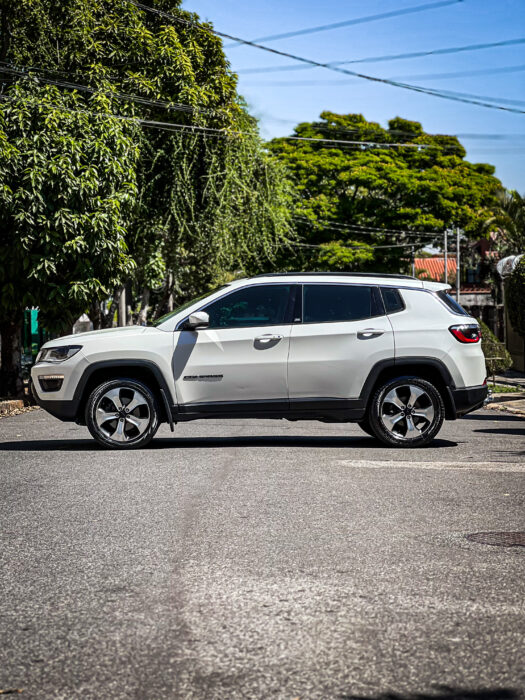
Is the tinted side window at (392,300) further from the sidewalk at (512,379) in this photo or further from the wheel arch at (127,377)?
the sidewalk at (512,379)

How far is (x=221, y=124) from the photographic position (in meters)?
22.9

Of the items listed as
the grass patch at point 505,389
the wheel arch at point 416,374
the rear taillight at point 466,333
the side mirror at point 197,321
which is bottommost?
the grass patch at point 505,389

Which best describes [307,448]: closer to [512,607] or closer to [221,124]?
[512,607]

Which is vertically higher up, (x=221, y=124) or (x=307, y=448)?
(x=221, y=124)

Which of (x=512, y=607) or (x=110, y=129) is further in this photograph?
(x=110, y=129)

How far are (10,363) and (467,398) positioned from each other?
12.5 meters

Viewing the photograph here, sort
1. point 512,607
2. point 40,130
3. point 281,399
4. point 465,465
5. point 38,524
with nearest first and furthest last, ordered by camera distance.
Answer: point 512,607 < point 38,524 < point 465,465 < point 281,399 < point 40,130

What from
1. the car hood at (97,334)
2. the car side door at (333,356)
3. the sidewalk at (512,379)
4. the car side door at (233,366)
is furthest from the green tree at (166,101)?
the car side door at (333,356)

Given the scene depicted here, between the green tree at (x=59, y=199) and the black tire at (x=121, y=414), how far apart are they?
24.6 ft

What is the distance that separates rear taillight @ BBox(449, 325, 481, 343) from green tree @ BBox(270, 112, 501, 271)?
37958 millimetres

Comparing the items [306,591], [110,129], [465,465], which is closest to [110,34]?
[110,129]

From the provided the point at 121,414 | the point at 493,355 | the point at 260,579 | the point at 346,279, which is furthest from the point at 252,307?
the point at 493,355

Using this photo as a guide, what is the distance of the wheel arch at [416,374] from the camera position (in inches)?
438

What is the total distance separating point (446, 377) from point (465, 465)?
1.54 meters
